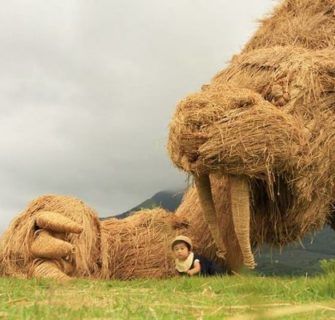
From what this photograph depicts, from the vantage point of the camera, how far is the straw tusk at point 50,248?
473 centimetres

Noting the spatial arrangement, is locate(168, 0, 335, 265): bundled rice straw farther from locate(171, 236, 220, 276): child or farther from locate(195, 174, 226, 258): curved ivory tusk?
locate(171, 236, 220, 276): child

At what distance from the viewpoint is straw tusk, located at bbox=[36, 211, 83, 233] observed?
4785 mm

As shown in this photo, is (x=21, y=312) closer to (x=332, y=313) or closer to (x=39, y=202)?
(x=332, y=313)

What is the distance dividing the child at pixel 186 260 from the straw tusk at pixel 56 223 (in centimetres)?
77

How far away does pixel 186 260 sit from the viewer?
5039mm

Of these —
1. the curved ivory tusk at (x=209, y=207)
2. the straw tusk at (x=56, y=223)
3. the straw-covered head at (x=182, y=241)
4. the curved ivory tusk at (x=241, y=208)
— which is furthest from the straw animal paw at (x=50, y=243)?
the curved ivory tusk at (x=241, y=208)

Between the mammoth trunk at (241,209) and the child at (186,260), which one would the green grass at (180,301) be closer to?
the mammoth trunk at (241,209)

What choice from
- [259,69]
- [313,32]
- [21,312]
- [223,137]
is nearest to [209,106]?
[223,137]

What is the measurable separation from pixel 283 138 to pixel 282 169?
225 millimetres

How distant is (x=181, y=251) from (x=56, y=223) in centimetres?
99

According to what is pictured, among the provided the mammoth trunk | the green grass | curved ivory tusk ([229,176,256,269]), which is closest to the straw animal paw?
the green grass

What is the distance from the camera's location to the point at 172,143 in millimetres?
4445

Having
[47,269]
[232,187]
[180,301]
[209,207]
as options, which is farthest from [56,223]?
[180,301]

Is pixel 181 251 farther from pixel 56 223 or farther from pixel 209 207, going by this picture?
pixel 56 223
